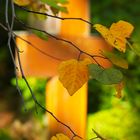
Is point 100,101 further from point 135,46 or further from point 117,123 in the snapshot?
point 135,46

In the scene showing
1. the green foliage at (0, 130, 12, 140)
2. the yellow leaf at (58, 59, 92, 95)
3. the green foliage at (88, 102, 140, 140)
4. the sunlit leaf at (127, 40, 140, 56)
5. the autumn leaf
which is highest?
the autumn leaf

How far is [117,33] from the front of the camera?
76 centimetres

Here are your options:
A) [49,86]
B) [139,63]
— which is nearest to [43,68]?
[49,86]

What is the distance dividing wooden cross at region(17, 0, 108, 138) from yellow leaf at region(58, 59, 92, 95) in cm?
124

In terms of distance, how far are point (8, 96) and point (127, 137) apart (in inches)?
53.7

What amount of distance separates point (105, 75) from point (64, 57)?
127 centimetres

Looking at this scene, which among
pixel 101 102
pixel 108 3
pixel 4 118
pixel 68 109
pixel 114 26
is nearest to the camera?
pixel 114 26

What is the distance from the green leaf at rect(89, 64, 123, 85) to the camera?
718 millimetres

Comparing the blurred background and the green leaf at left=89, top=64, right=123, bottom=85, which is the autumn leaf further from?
the blurred background

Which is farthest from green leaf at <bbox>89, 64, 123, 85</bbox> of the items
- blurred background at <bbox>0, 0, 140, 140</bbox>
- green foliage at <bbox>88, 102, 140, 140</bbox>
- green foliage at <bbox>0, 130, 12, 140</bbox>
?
green foliage at <bbox>0, 130, 12, 140</bbox>

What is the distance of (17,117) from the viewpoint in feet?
11.0

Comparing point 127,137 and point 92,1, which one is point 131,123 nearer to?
point 127,137

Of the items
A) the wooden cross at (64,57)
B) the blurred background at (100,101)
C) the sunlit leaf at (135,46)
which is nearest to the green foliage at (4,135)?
the blurred background at (100,101)

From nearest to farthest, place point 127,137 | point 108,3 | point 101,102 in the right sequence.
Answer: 1. point 127,137
2. point 101,102
3. point 108,3
